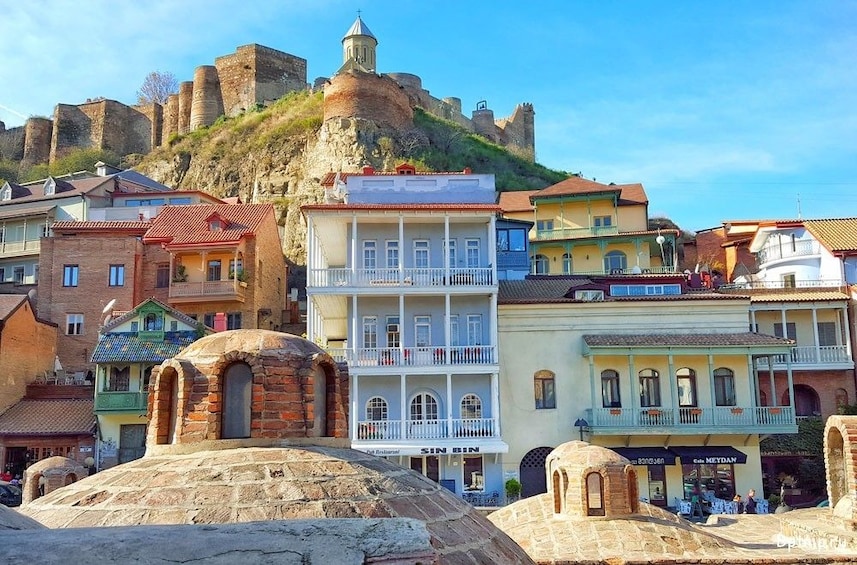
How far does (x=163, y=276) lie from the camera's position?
128 feet

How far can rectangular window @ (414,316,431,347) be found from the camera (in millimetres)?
29359

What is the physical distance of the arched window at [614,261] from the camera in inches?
1681

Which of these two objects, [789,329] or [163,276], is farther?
[163,276]

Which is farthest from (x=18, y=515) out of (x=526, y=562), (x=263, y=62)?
(x=263, y=62)

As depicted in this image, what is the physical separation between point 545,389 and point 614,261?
15.9 metres

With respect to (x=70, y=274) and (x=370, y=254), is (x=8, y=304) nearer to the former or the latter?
(x=70, y=274)

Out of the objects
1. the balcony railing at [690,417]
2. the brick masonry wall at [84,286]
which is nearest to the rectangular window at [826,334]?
the balcony railing at [690,417]

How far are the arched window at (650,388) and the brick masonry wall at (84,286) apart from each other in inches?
942

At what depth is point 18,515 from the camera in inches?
148

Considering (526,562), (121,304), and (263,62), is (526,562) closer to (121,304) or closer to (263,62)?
(121,304)

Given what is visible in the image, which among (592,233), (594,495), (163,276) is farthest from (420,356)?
(592,233)

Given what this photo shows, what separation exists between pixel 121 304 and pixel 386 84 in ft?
95.4

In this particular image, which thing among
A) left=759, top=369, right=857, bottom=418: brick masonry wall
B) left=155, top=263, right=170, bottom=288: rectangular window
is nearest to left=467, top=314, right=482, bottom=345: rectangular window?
left=759, top=369, right=857, bottom=418: brick masonry wall

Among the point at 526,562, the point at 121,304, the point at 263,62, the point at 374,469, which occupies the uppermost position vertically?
the point at 263,62
